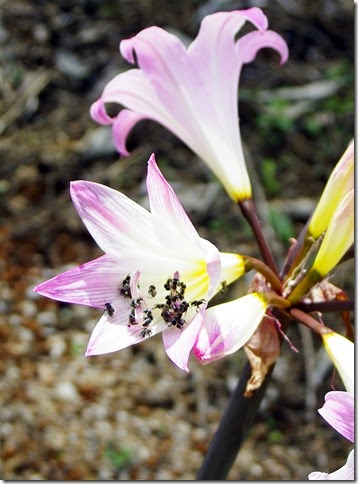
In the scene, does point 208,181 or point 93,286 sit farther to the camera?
point 208,181

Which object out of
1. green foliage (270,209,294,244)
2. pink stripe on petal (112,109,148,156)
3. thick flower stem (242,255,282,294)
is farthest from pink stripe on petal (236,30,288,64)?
green foliage (270,209,294,244)

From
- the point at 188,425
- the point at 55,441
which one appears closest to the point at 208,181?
the point at 188,425

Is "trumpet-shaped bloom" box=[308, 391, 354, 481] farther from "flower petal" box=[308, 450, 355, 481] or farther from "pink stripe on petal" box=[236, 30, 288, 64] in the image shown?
"pink stripe on petal" box=[236, 30, 288, 64]

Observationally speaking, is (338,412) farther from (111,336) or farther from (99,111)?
(99,111)

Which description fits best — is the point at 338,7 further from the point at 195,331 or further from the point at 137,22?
the point at 195,331

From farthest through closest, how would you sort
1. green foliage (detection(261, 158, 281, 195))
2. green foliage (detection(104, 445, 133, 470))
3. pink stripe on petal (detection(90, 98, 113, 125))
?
green foliage (detection(261, 158, 281, 195)), green foliage (detection(104, 445, 133, 470)), pink stripe on petal (detection(90, 98, 113, 125))

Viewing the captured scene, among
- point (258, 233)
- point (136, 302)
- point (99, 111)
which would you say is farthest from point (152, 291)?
point (99, 111)
